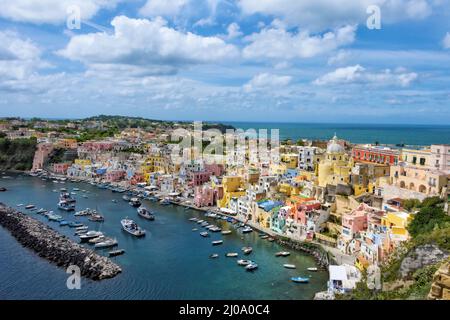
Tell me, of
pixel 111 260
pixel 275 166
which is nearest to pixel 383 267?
pixel 111 260

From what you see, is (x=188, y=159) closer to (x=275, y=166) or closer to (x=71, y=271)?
(x=275, y=166)

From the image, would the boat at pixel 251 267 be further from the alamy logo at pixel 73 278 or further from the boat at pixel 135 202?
the boat at pixel 135 202

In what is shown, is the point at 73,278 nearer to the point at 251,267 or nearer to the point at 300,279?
the point at 251,267

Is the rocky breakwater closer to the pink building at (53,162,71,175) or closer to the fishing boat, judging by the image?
the fishing boat

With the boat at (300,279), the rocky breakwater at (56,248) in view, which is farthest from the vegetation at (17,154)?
the boat at (300,279)

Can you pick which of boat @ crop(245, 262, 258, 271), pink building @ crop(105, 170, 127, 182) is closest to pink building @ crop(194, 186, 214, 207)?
boat @ crop(245, 262, 258, 271)
